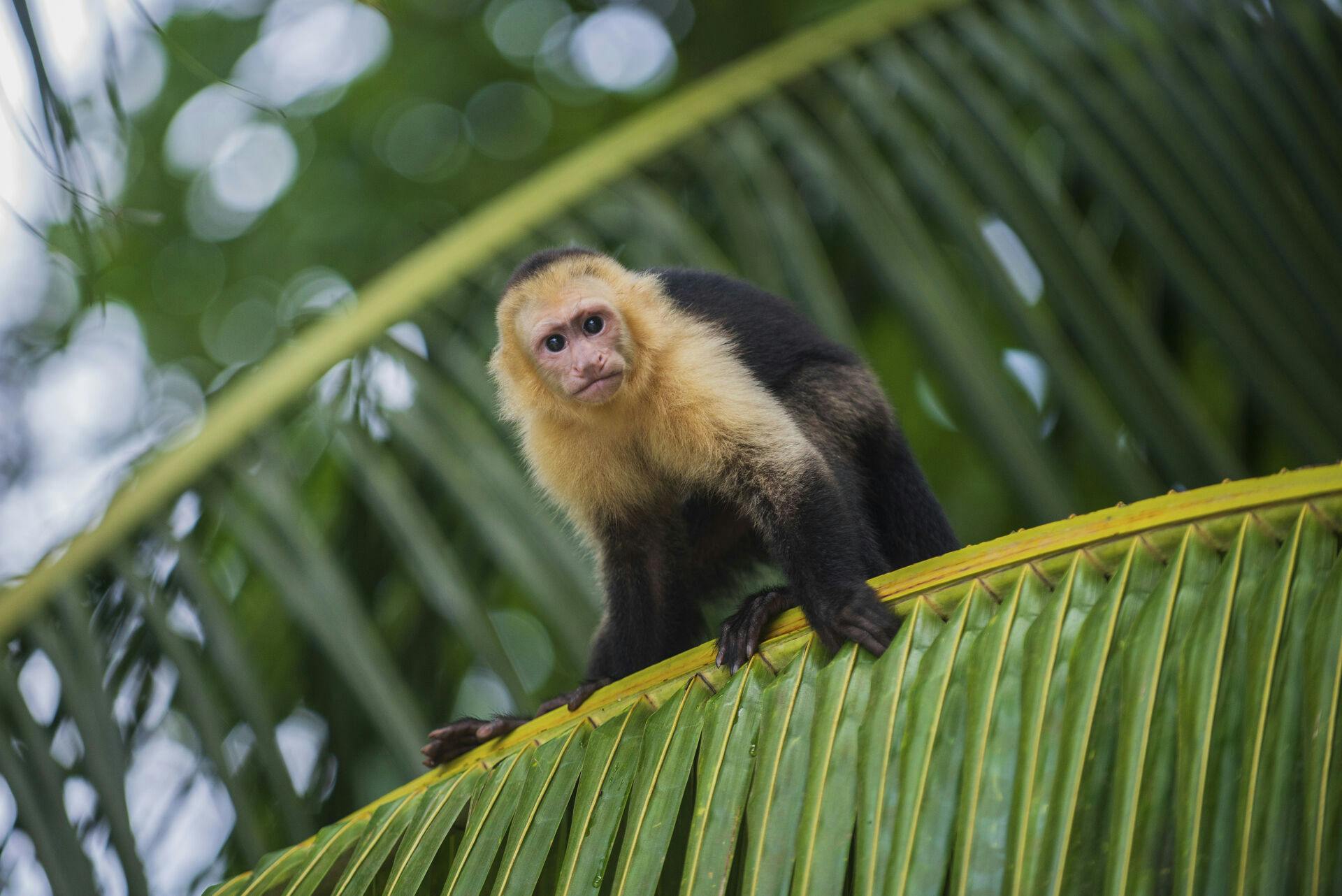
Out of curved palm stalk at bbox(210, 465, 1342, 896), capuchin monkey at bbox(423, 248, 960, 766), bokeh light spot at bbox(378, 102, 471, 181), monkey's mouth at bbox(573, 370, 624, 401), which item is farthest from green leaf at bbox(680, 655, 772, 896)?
bokeh light spot at bbox(378, 102, 471, 181)

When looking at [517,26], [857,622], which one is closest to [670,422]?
[857,622]

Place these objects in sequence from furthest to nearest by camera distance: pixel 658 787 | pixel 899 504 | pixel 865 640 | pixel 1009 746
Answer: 1. pixel 899 504
2. pixel 865 640
3. pixel 658 787
4. pixel 1009 746

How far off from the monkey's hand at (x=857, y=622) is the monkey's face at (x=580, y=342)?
1.18 metres

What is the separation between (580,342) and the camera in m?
3.31

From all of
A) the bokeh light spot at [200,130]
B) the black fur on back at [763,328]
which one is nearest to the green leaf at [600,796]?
the black fur on back at [763,328]

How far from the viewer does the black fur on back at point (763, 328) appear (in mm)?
3420

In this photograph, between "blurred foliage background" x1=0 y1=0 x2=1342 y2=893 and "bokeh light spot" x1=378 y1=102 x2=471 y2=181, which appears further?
"bokeh light spot" x1=378 y1=102 x2=471 y2=181

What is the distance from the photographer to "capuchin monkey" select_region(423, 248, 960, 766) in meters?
3.18

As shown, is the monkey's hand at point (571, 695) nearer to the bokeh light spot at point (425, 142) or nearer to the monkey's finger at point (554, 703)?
the monkey's finger at point (554, 703)

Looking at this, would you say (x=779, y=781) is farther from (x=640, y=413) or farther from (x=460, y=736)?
(x=640, y=413)

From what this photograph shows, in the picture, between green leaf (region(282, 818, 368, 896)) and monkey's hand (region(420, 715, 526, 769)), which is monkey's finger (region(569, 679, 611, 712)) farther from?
green leaf (region(282, 818, 368, 896))

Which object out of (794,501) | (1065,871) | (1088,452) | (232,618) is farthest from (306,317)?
(1065,871)

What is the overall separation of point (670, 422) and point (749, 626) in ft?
3.17

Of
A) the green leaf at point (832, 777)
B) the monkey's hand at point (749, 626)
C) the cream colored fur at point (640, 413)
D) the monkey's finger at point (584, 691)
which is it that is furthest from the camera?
the cream colored fur at point (640, 413)
